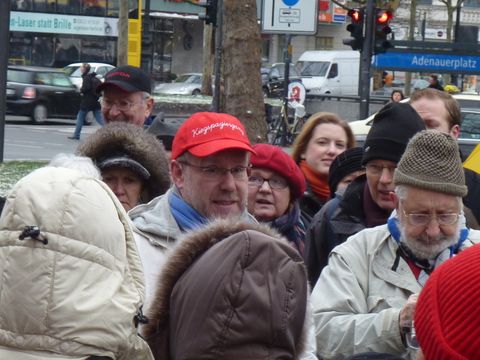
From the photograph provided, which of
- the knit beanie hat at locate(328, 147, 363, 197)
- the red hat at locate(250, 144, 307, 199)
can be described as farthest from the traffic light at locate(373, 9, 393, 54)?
the red hat at locate(250, 144, 307, 199)

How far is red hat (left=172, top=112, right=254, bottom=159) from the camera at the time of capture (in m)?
4.06

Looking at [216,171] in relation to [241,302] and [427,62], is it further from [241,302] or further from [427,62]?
[427,62]

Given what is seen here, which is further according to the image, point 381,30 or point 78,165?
point 381,30

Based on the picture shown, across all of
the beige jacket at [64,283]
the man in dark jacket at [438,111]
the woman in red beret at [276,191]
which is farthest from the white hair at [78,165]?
the man in dark jacket at [438,111]

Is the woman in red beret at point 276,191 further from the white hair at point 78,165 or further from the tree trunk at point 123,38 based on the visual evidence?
Answer: the tree trunk at point 123,38

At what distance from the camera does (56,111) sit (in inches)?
1328

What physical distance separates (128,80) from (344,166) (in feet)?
4.50

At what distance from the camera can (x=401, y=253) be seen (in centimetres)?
374

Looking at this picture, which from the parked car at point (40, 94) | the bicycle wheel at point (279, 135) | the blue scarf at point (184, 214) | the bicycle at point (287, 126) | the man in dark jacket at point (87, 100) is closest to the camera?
the blue scarf at point (184, 214)

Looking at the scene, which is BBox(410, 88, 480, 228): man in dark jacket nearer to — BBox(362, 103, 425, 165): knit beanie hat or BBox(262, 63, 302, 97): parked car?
BBox(362, 103, 425, 165): knit beanie hat

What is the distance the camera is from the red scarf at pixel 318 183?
6.28 m

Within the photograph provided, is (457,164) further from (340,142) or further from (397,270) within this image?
(340,142)

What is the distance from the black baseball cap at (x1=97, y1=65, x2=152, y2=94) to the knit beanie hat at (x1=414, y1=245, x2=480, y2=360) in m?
4.40

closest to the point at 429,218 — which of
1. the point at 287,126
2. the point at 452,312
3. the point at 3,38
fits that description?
the point at 452,312
